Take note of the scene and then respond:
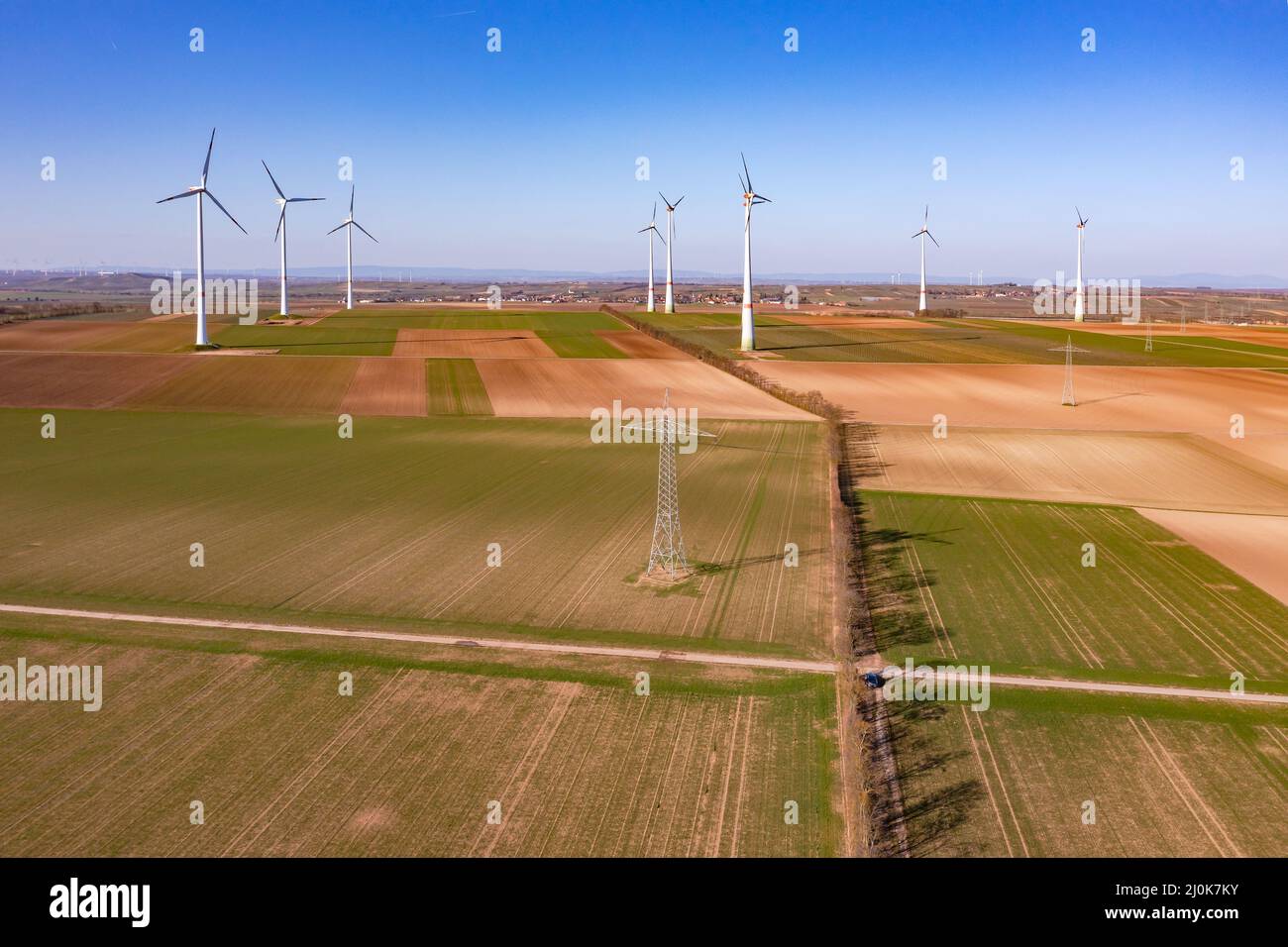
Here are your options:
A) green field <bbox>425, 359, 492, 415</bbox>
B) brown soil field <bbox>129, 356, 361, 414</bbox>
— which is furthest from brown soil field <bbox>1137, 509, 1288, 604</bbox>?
brown soil field <bbox>129, 356, 361, 414</bbox>

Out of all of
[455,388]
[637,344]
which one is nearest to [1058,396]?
[455,388]

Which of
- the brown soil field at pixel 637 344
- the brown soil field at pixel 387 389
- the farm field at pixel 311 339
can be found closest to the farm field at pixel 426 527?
the brown soil field at pixel 387 389

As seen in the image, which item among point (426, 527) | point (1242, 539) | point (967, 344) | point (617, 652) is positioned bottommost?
point (617, 652)

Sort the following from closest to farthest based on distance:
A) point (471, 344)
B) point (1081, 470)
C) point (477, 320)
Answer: point (1081, 470), point (471, 344), point (477, 320)

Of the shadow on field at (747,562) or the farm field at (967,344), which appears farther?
the farm field at (967,344)

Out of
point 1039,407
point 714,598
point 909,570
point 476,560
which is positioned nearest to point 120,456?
point 476,560

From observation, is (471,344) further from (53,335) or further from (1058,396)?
(1058,396)

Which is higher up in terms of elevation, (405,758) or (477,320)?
(477,320)

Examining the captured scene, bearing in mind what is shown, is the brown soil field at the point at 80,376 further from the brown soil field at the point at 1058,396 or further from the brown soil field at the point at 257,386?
the brown soil field at the point at 1058,396

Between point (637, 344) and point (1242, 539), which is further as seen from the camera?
point (637, 344)
